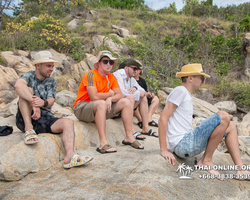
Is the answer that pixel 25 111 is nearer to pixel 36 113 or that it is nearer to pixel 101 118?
pixel 36 113

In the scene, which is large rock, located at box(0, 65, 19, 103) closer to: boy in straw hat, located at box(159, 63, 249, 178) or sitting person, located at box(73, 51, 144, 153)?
sitting person, located at box(73, 51, 144, 153)

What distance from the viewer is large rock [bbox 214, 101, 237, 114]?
801cm

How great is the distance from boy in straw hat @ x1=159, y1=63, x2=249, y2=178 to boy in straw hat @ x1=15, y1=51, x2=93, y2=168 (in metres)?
1.14

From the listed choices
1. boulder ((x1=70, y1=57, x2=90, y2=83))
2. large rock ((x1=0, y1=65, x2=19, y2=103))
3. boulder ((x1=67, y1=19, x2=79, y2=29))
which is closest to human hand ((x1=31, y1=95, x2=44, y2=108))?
large rock ((x1=0, y1=65, x2=19, y2=103))

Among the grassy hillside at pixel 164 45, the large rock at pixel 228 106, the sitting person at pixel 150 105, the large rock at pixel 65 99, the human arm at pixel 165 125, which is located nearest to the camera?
the human arm at pixel 165 125

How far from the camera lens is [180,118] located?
9.37 ft

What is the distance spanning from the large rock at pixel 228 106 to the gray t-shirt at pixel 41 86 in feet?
20.1

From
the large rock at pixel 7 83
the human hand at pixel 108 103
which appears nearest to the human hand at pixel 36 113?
the human hand at pixel 108 103

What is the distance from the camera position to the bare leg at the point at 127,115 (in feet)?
12.2

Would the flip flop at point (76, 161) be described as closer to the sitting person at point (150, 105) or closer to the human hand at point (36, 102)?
the human hand at point (36, 102)

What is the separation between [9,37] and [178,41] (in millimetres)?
8198

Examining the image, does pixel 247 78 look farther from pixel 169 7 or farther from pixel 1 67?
pixel 169 7

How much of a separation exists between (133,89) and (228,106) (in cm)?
492

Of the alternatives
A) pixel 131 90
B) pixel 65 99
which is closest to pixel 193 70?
pixel 131 90
